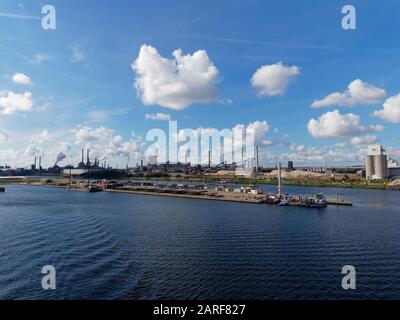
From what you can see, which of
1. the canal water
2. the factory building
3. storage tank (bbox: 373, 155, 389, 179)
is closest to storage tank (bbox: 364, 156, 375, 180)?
the factory building

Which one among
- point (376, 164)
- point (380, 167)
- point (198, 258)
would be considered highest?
point (376, 164)

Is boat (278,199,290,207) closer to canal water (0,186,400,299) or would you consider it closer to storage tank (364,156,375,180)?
canal water (0,186,400,299)

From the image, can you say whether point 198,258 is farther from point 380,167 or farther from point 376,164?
point 376,164

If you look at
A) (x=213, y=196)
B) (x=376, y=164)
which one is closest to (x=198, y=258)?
(x=213, y=196)

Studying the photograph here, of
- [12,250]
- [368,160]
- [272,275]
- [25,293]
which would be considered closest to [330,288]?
[272,275]

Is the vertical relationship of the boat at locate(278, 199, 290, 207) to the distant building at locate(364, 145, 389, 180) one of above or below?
below
